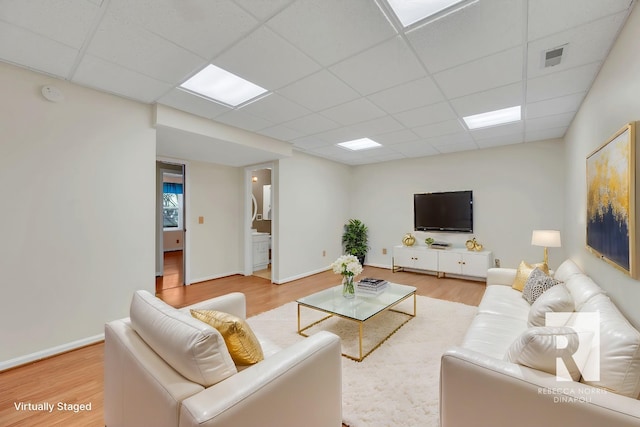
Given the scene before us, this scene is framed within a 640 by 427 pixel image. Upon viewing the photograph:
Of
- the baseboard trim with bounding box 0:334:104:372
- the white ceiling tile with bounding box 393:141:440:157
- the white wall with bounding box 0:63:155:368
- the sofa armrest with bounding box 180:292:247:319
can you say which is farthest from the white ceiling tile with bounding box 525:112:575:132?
the baseboard trim with bounding box 0:334:104:372

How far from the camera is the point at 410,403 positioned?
1.83 meters

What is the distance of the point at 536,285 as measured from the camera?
2.62 m

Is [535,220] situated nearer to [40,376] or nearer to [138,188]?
[138,188]

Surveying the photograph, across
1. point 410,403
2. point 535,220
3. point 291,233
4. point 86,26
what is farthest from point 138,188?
point 535,220

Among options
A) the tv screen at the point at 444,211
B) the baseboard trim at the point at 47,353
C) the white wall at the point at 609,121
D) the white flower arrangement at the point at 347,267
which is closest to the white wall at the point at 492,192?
the tv screen at the point at 444,211

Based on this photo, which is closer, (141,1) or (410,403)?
(141,1)

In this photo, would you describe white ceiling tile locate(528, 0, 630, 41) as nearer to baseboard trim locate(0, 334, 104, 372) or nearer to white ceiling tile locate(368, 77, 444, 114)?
white ceiling tile locate(368, 77, 444, 114)

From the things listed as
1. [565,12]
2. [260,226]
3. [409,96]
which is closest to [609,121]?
[565,12]

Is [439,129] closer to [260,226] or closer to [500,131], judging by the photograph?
[500,131]

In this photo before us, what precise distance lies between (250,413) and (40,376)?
2.36 m

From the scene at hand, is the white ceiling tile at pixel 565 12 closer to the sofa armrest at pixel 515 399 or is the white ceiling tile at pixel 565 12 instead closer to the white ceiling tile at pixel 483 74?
the white ceiling tile at pixel 483 74

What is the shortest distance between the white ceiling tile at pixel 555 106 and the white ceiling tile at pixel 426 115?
857 millimetres

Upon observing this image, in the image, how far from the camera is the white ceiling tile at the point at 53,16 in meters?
1.62

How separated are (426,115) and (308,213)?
304 centimetres
